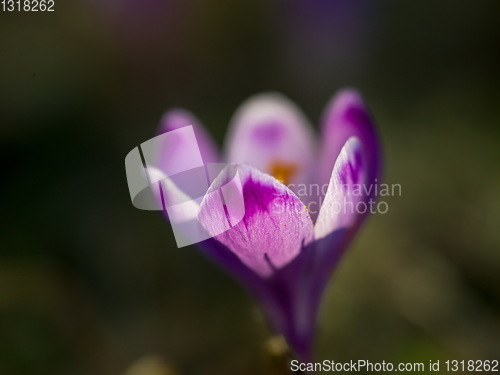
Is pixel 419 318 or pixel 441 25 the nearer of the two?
pixel 419 318

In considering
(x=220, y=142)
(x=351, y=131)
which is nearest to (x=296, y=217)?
(x=351, y=131)

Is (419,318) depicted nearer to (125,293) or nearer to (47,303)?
(125,293)

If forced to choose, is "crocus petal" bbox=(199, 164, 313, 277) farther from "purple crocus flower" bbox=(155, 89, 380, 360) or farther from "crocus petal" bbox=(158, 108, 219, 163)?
"crocus petal" bbox=(158, 108, 219, 163)

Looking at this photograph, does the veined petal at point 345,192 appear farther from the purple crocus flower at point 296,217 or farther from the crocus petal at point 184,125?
the crocus petal at point 184,125

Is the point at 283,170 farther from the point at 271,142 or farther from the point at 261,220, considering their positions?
the point at 261,220

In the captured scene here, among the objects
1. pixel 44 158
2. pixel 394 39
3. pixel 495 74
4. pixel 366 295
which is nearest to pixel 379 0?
pixel 394 39

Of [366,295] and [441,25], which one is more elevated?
[441,25]

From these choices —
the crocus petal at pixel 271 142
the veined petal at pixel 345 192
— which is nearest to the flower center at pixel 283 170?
the crocus petal at pixel 271 142

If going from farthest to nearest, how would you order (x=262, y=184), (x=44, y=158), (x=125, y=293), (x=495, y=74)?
1. (x=495, y=74)
2. (x=44, y=158)
3. (x=125, y=293)
4. (x=262, y=184)
